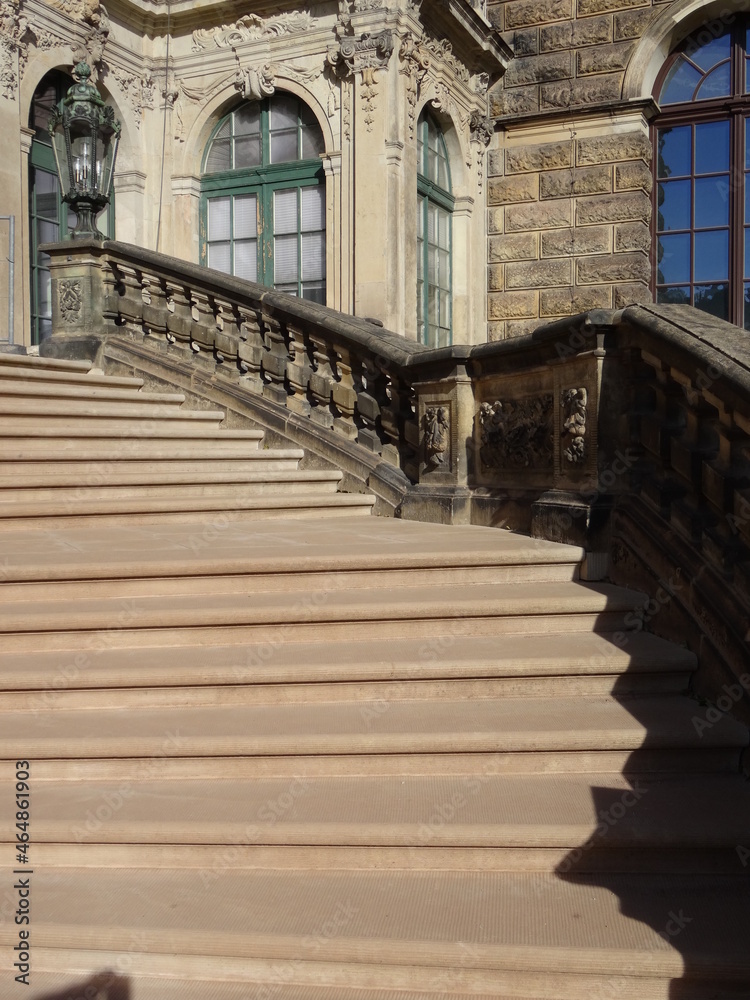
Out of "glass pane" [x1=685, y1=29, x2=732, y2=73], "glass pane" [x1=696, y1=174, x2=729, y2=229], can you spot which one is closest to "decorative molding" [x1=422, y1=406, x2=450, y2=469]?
"glass pane" [x1=696, y1=174, x2=729, y2=229]

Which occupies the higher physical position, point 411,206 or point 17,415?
point 411,206

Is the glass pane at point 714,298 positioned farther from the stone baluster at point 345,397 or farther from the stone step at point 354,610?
the stone step at point 354,610

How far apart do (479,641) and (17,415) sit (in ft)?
13.7

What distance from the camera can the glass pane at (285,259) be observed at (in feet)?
40.1

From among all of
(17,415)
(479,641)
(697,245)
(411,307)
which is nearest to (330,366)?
(17,415)

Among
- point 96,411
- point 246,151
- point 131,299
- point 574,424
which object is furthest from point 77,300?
point 574,424

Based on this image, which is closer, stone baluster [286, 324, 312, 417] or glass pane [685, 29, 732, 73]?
stone baluster [286, 324, 312, 417]

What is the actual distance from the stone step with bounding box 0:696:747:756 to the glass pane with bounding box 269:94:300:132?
996cm

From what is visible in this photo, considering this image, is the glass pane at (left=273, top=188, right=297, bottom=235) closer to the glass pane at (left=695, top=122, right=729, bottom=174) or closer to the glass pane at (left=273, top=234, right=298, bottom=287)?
the glass pane at (left=273, top=234, right=298, bottom=287)

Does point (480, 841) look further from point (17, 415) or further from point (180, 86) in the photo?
point (180, 86)

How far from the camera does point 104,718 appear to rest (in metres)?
3.86

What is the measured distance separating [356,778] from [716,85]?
11.4m

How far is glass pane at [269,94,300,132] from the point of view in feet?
39.8

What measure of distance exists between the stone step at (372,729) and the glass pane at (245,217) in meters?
9.67
